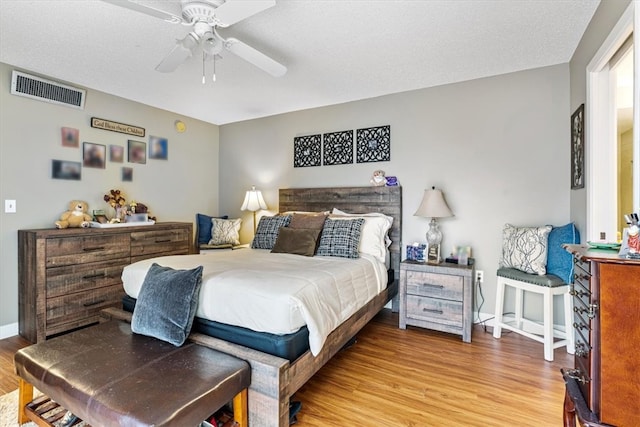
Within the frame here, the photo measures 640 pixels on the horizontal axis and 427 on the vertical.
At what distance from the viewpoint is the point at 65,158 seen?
10.3ft

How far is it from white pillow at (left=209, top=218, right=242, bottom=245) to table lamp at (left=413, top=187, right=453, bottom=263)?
2.43 meters

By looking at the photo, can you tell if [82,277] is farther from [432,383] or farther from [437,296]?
[437,296]

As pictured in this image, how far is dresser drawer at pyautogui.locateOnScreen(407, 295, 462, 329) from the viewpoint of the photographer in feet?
9.04

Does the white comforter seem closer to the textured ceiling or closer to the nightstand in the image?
the nightstand

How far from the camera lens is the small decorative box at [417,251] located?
123 inches

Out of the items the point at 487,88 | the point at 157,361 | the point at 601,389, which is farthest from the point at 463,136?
the point at 157,361

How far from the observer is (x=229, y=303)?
5.92ft

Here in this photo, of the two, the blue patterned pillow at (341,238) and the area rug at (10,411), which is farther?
the blue patterned pillow at (341,238)

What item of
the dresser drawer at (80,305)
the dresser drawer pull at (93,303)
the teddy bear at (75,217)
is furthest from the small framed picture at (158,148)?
the dresser drawer pull at (93,303)

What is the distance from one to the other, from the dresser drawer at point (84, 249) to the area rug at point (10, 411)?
3.66 feet

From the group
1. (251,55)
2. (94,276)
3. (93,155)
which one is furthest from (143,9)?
(94,276)

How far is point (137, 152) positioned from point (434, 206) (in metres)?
3.52

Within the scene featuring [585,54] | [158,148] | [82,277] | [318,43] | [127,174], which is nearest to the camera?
[585,54]

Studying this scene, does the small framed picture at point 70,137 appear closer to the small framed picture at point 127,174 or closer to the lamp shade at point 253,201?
the small framed picture at point 127,174
